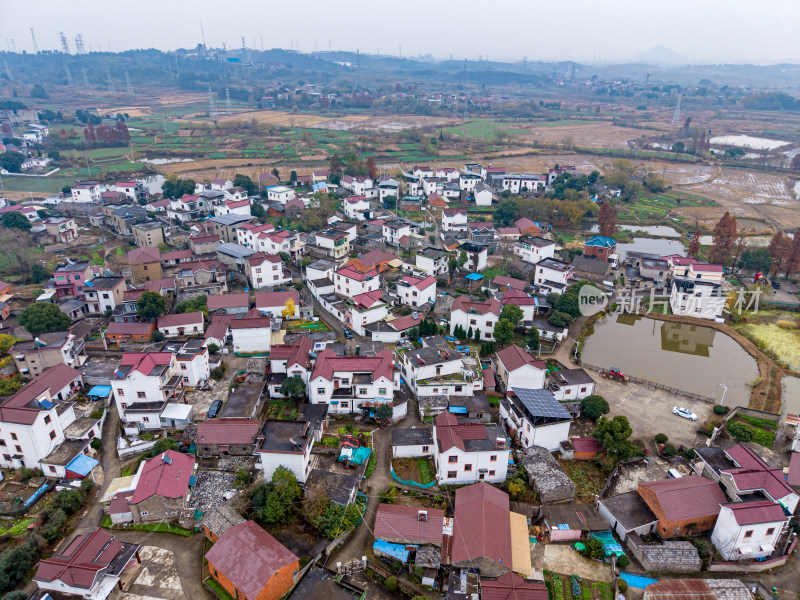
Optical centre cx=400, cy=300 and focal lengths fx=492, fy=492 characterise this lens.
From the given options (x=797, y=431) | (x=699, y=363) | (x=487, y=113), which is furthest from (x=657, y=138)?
(x=797, y=431)

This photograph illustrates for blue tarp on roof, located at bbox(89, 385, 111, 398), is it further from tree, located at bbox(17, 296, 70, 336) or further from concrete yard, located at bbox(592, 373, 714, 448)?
concrete yard, located at bbox(592, 373, 714, 448)

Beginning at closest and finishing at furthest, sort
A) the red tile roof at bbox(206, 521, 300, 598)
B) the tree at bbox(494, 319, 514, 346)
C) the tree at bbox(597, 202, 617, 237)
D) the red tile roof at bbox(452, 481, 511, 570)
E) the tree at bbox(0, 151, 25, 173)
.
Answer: the red tile roof at bbox(206, 521, 300, 598) < the red tile roof at bbox(452, 481, 511, 570) < the tree at bbox(494, 319, 514, 346) < the tree at bbox(597, 202, 617, 237) < the tree at bbox(0, 151, 25, 173)

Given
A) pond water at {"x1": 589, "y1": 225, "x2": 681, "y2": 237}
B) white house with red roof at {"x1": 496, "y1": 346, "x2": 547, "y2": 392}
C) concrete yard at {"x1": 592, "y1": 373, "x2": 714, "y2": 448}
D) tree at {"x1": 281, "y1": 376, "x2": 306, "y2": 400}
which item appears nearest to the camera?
concrete yard at {"x1": 592, "y1": 373, "x2": 714, "y2": 448}

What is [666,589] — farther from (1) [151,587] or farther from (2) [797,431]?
(1) [151,587]

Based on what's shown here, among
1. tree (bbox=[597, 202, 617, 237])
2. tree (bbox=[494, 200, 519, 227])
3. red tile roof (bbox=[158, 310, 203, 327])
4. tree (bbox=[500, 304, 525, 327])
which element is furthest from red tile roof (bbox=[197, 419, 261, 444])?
tree (bbox=[597, 202, 617, 237])

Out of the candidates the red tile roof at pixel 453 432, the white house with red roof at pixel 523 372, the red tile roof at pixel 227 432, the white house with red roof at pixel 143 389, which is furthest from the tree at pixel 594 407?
the white house with red roof at pixel 143 389

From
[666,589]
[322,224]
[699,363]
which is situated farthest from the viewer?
[322,224]
